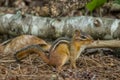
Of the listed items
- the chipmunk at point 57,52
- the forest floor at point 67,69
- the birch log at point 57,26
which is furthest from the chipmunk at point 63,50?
the birch log at point 57,26

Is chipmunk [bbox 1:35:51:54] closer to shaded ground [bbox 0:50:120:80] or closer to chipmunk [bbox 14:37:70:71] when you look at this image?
shaded ground [bbox 0:50:120:80]

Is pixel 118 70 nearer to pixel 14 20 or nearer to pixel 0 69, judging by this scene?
pixel 0 69

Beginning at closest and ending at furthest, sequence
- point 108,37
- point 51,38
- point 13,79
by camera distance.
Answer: point 13,79, point 108,37, point 51,38

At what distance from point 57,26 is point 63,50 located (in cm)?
166

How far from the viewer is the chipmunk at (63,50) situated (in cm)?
469

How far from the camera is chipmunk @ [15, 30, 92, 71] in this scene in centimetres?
469

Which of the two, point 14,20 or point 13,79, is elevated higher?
point 14,20

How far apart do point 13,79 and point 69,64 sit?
76 centimetres

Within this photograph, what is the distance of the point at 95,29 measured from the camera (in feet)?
20.0

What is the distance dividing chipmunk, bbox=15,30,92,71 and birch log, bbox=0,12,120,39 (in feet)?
4.30

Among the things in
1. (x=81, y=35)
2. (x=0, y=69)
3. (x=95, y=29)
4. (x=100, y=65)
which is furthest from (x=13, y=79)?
(x=95, y=29)

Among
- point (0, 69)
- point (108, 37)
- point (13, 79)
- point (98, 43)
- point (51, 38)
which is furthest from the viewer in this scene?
point (51, 38)

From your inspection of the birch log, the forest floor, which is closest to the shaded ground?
the forest floor

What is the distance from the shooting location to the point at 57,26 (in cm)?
634
